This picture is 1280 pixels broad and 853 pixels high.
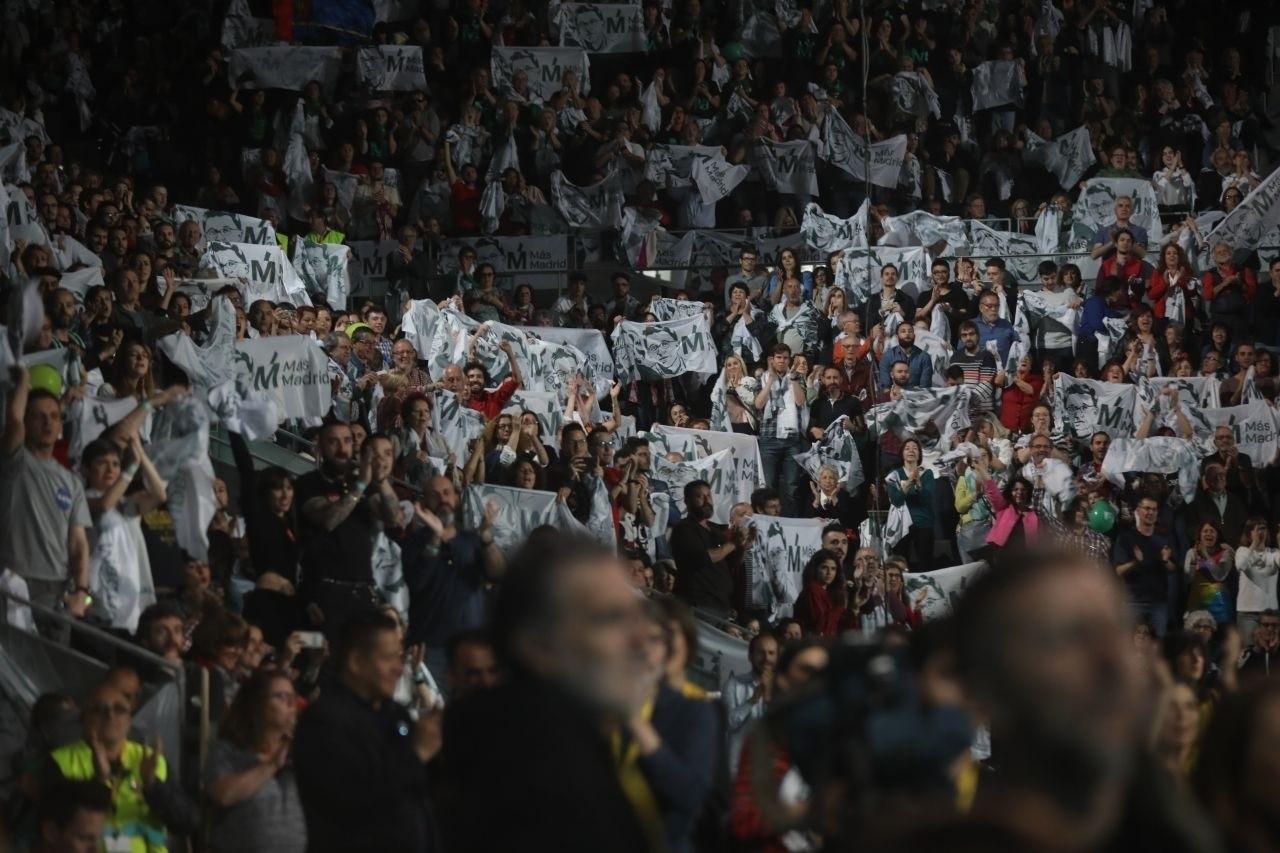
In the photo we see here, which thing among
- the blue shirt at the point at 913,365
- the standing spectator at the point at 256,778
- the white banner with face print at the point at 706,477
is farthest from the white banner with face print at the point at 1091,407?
the standing spectator at the point at 256,778

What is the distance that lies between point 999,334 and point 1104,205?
3.37 metres

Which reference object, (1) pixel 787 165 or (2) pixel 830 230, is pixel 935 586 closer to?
(2) pixel 830 230

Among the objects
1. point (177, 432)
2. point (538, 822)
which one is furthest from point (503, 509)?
point (538, 822)

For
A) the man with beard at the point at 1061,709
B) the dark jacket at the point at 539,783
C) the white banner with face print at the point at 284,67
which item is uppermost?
the white banner with face print at the point at 284,67

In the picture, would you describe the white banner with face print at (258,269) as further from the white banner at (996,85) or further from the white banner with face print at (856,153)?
the white banner at (996,85)

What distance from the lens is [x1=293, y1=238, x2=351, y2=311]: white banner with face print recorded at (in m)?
16.7

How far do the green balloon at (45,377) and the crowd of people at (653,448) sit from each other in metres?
0.03

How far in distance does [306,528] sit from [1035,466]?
7689mm

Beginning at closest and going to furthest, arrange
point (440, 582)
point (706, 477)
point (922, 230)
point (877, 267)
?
point (440, 582)
point (706, 477)
point (877, 267)
point (922, 230)

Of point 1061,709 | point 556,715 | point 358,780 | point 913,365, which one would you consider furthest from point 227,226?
point 1061,709

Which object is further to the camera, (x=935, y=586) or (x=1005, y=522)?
(x=1005, y=522)

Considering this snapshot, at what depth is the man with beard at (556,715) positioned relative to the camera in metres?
2.79

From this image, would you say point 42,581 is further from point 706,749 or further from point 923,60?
point 923,60

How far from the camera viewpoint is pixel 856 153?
21031 mm
